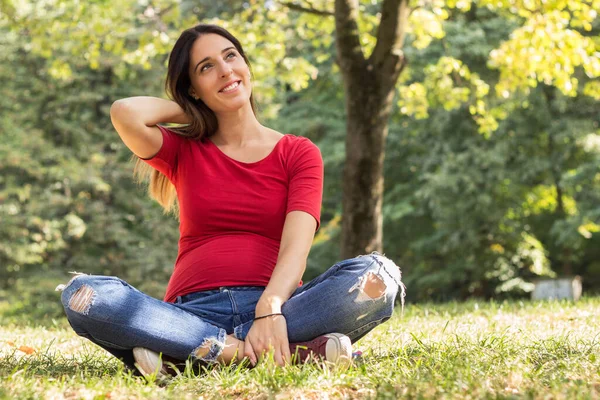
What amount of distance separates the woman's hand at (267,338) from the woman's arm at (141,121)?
1.08m

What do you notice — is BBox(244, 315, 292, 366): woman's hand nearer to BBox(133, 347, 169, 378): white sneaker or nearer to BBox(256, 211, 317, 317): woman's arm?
BBox(256, 211, 317, 317): woman's arm

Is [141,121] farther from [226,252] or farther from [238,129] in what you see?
[226,252]

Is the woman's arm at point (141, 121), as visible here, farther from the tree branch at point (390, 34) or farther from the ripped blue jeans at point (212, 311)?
the tree branch at point (390, 34)

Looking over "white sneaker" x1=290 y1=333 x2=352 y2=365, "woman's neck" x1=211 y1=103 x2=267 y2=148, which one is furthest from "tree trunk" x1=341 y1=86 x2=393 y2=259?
"white sneaker" x1=290 y1=333 x2=352 y2=365

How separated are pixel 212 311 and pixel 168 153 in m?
0.86

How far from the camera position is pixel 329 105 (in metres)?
22.0

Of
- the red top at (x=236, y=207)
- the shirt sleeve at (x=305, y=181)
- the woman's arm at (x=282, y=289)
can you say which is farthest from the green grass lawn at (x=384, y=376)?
the shirt sleeve at (x=305, y=181)

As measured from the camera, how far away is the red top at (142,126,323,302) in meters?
3.57

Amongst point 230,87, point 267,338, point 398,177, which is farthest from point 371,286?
point 398,177

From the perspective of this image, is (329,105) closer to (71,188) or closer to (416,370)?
(71,188)

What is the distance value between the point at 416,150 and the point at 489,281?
3.76m

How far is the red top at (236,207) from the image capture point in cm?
357

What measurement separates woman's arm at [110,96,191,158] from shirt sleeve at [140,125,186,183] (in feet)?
0.09

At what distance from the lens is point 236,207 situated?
12.0 feet
